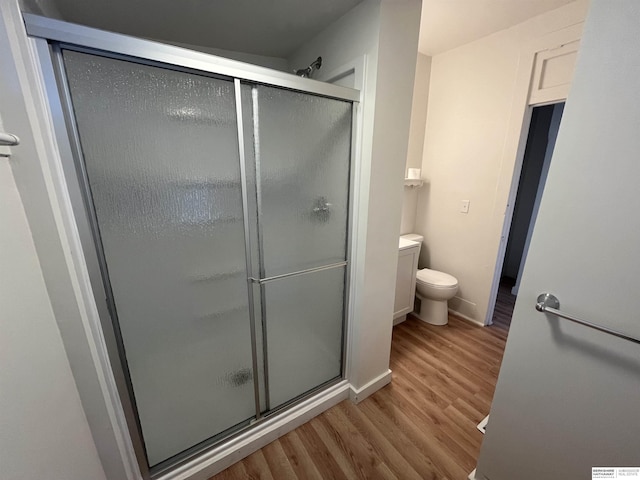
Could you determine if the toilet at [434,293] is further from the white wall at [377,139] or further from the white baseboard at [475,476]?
the white baseboard at [475,476]

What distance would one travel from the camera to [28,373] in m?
0.64

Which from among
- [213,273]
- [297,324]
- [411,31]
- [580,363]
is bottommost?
[297,324]

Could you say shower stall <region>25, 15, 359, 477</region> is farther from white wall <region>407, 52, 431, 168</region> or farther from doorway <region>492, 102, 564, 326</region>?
doorway <region>492, 102, 564, 326</region>

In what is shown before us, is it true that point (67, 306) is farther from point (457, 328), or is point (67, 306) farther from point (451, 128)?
point (451, 128)

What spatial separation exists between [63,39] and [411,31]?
4.50 feet

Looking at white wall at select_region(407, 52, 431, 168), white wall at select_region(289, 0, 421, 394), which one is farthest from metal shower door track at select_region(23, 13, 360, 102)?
white wall at select_region(407, 52, 431, 168)

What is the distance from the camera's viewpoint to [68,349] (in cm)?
81

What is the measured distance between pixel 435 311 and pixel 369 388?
46.5 inches

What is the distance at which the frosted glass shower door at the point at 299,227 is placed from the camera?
115 cm

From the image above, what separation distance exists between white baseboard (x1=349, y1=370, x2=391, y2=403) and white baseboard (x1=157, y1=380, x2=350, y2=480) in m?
0.04

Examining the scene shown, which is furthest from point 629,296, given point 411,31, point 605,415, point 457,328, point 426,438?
point 457,328

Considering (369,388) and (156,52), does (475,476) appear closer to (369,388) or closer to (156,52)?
(369,388)

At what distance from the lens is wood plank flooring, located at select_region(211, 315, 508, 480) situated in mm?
1245

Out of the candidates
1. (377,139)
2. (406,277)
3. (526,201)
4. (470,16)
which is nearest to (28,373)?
(377,139)
